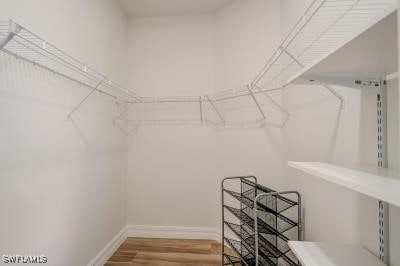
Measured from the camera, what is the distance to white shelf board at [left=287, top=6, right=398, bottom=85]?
0.59 meters

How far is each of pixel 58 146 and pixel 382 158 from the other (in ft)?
6.06

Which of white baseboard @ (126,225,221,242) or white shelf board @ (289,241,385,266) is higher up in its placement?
white shelf board @ (289,241,385,266)

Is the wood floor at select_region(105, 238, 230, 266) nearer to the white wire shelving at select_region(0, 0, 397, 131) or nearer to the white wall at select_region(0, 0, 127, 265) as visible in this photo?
the white wall at select_region(0, 0, 127, 265)

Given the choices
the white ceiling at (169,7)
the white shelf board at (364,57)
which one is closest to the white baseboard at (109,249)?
the white shelf board at (364,57)

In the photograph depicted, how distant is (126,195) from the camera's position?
2.88 meters

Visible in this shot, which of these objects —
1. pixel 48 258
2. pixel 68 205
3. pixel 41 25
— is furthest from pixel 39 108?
pixel 48 258

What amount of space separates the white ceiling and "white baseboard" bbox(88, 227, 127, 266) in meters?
2.59

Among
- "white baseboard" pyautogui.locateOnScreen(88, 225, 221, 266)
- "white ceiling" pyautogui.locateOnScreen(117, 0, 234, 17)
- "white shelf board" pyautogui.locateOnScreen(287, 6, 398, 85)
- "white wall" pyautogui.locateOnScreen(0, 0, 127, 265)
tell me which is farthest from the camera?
"white baseboard" pyautogui.locateOnScreen(88, 225, 221, 266)

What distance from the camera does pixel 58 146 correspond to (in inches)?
63.1

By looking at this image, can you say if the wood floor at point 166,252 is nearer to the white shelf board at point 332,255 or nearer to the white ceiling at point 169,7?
the white shelf board at point 332,255

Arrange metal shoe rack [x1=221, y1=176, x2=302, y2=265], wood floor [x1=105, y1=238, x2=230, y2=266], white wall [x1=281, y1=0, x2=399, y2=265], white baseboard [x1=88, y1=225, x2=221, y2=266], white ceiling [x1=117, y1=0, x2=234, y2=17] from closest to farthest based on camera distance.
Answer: white wall [x1=281, y1=0, x2=399, y2=265] < metal shoe rack [x1=221, y1=176, x2=302, y2=265] < wood floor [x1=105, y1=238, x2=230, y2=266] < white ceiling [x1=117, y1=0, x2=234, y2=17] < white baseboard [x1=88, y1=225, x2=221, y2=266]

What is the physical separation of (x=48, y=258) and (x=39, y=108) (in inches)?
37.5

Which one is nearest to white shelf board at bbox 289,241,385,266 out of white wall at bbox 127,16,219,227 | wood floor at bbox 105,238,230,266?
wood floor at bbox 105,238,230,266

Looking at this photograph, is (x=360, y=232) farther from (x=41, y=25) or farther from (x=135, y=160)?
(x=135, y=160)
